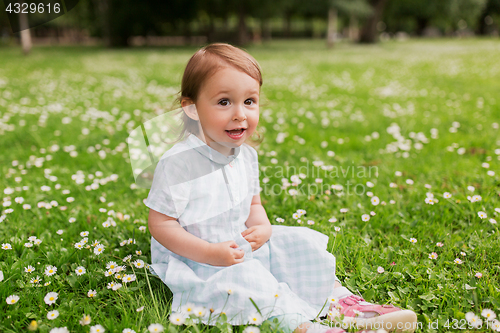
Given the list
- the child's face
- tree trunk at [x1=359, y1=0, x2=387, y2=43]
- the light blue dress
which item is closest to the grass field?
the light blue dress

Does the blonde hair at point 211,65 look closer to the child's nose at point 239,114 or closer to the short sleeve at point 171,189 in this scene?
the child's nose at point 239,114

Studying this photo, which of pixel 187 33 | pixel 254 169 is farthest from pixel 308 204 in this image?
pixel 187 33

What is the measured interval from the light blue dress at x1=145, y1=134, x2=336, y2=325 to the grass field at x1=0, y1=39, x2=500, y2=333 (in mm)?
152

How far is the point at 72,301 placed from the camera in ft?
6.04

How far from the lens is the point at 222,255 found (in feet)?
5.63

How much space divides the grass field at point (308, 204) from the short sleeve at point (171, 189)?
47cm

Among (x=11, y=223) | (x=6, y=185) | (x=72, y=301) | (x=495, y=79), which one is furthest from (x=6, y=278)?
(x=495, y=79)

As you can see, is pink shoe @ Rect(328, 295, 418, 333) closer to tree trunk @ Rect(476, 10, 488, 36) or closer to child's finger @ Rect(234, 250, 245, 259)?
child's finger @ Rect(234, 250, 245, 259)

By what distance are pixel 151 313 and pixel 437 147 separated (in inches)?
150

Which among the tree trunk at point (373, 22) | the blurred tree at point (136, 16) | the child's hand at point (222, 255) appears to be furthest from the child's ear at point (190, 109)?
the tree trunk at point (373, 22)

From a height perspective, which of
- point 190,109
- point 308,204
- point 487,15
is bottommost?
point 487,15

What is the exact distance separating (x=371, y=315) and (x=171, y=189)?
3.74ft

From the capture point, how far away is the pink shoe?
1635 mm

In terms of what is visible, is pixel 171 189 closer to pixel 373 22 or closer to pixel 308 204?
pixel 308 204
